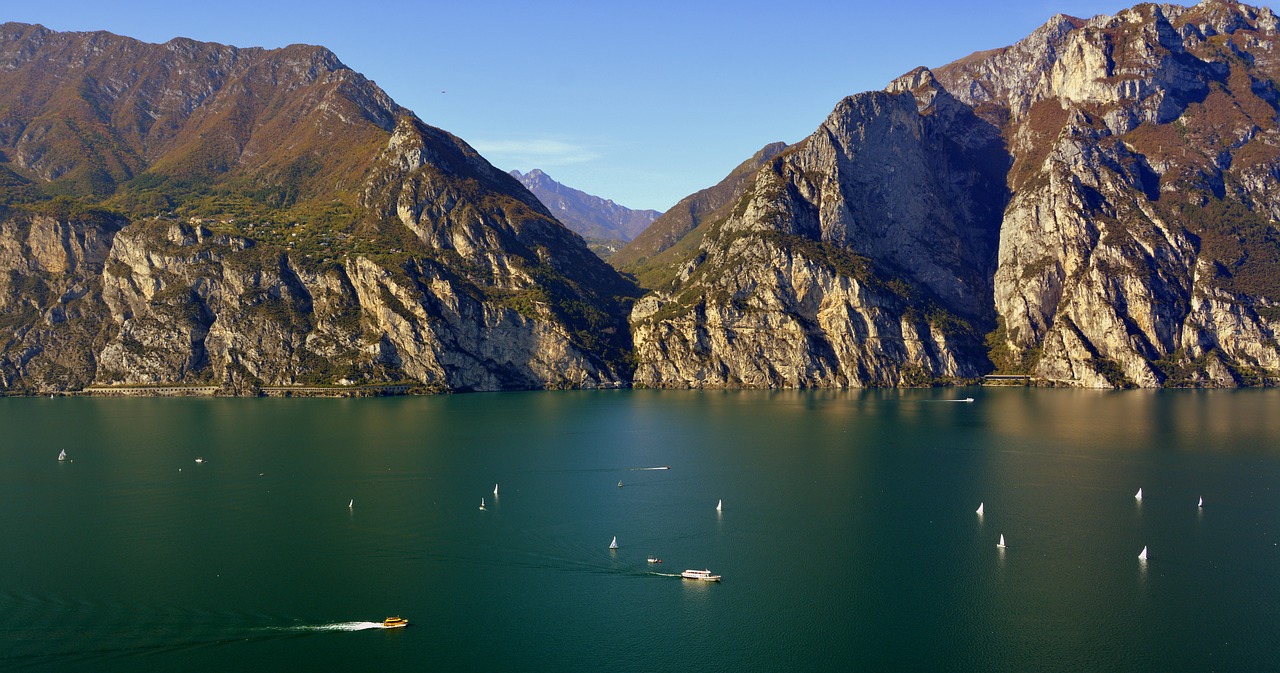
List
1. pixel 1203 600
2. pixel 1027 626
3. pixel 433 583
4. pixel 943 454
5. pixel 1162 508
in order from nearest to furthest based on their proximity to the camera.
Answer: pixel 1027 626 → pixel 1203 600 → pixel 433 583 → pixel 1162 508 → pixel 943 454

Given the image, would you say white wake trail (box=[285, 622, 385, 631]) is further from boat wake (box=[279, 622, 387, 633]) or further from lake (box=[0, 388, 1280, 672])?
lake (box=[0, 388, 1280, 672])

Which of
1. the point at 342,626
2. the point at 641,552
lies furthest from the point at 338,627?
the point at 641,552

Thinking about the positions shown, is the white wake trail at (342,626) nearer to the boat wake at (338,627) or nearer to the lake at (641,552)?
the boat wake at (338,627)

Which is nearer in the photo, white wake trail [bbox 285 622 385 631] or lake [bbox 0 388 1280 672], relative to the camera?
lake [bbox 0 388 1280 672]

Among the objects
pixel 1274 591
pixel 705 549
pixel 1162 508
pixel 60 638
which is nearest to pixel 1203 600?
pixel 1274 591

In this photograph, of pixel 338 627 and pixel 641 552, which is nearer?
pixel 338 627

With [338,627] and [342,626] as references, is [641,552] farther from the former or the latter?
[338,627]

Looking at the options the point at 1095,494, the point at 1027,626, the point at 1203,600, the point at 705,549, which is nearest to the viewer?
the point at 1027,626

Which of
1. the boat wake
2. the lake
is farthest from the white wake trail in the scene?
the lake

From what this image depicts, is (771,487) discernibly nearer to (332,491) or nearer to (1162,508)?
(1162,508)
